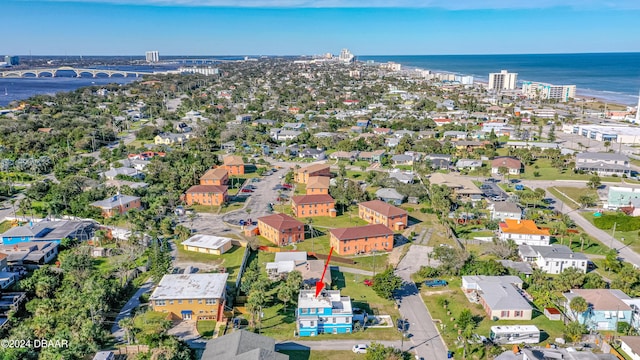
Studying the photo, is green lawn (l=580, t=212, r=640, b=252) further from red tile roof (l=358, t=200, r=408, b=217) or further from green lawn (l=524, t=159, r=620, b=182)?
green lawn (l=524, t=159, r=620, b=182)

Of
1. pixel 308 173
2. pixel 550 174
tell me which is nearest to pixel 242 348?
pixel 308 173

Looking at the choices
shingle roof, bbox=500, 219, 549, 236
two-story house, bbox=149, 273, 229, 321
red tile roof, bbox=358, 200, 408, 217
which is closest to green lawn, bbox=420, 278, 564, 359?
shingle roof, bbox=500, 219, 549, 236

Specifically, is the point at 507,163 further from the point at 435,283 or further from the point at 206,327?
the point at 206,327

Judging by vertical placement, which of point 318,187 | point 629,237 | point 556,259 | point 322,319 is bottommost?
point 322,319

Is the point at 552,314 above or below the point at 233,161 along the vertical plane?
below

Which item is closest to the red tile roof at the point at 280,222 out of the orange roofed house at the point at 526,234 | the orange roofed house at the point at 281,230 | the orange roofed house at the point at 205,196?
the orange roofed house at the point at 281,230

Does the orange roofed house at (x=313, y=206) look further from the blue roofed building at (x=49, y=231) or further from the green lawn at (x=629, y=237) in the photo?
the green lawn at (x=629, y=237)

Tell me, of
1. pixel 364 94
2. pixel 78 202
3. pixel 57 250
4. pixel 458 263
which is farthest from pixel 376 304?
pixel 364 94

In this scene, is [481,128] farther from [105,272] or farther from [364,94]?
[105,272]
